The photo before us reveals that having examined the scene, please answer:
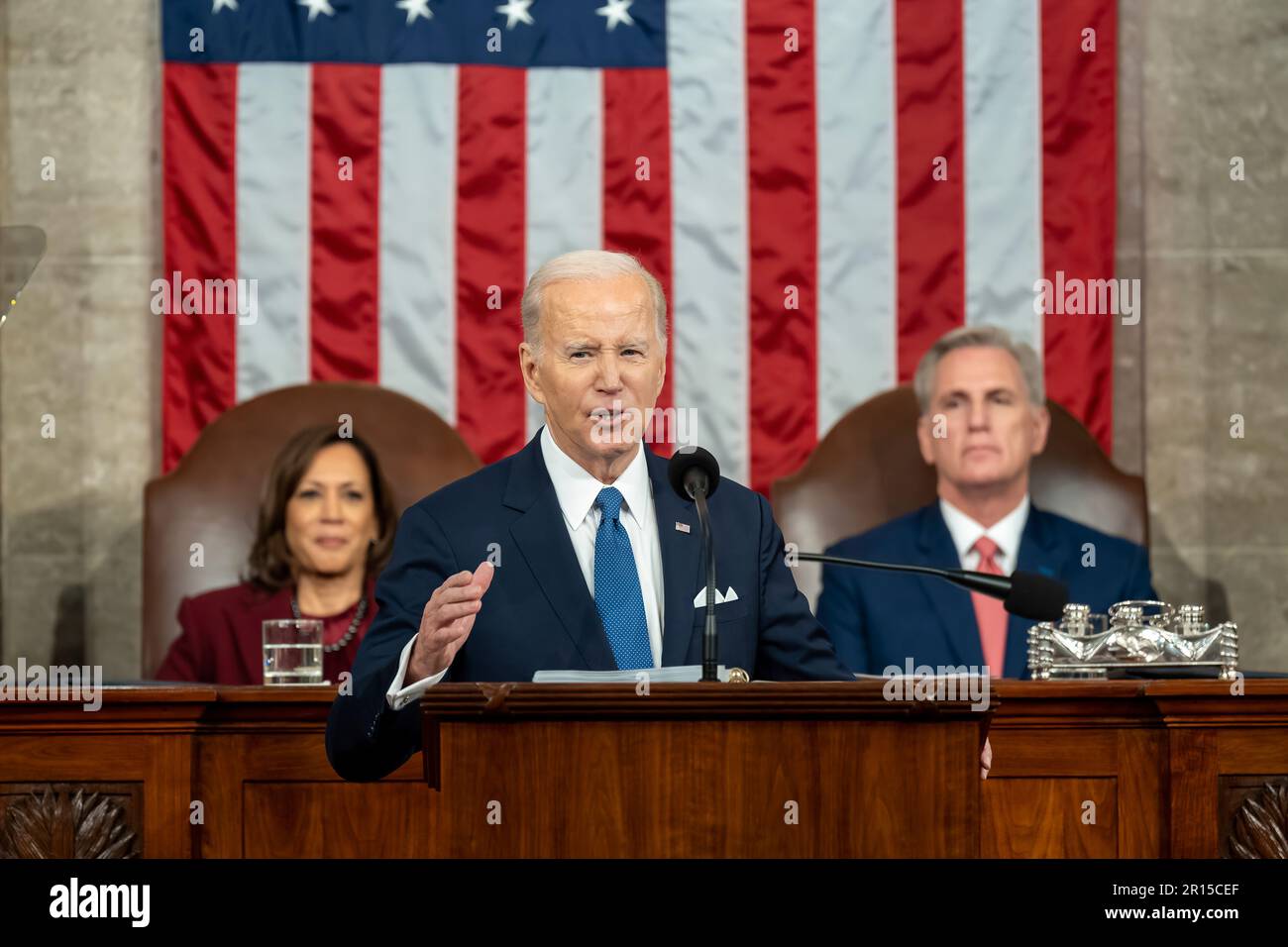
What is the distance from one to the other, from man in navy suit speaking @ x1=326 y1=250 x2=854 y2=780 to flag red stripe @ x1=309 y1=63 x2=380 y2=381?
9.00ft

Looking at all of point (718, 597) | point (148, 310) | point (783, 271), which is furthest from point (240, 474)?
point (718, 597)

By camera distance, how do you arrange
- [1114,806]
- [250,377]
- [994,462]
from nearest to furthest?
[1114,806] → [994,462] → [250,377]

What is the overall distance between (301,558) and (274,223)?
1394 mm

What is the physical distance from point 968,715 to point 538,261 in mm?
3832

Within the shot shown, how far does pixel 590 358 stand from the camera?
9.90 ft

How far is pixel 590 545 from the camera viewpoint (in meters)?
2.99

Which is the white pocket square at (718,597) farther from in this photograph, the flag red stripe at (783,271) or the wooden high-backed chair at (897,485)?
the flag red stripe at (783,271)

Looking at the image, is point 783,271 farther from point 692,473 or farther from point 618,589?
point 692,473

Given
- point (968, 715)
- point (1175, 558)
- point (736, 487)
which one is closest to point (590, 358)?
point (736, 487)

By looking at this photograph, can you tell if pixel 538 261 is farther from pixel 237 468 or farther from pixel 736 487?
pixel 736 487

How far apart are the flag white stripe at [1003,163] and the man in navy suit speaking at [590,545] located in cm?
293

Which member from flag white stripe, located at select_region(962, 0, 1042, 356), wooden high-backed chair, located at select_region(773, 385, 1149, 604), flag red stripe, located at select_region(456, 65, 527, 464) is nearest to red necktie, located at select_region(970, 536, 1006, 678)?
wooden high-backed chair, located at select_region(773, 385, 1149, 604)

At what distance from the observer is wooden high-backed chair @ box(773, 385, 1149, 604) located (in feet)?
17.3
